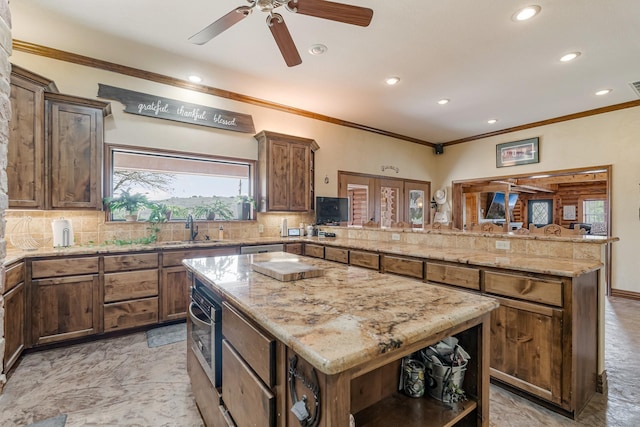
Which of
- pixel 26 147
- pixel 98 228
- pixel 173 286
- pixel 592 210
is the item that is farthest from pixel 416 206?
pixel 592 210

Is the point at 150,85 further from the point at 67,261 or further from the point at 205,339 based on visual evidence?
the point at 205,339

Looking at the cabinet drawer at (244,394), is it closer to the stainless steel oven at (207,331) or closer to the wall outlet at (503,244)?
the stainless steel oven at (207,331)

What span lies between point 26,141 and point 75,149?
38cm

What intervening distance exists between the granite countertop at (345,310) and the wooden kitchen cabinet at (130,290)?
2009 mm

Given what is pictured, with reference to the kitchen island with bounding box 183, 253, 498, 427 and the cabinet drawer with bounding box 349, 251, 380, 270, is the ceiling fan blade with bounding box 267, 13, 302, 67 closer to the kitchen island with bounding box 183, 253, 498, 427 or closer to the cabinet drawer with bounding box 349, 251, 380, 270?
the kitchen island with bounding box 183, 253, 498, 427

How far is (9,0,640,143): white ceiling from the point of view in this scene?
2.53 m

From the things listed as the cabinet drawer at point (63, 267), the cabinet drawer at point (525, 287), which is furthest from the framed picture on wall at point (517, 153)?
the cabinet drawer at point (63, 267)

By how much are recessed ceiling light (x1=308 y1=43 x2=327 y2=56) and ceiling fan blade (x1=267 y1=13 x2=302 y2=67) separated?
0.62 metres

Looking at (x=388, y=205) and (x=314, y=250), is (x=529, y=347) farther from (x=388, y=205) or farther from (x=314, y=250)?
(x=388, y=205)

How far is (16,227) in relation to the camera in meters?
3.01

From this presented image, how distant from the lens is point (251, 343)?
1043 millimetres

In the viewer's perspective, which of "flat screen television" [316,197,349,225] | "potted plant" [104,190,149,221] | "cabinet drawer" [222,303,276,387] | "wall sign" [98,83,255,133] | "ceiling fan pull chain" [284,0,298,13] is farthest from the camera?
"flat screen television" [316,197,349,225]

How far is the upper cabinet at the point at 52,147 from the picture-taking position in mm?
2627

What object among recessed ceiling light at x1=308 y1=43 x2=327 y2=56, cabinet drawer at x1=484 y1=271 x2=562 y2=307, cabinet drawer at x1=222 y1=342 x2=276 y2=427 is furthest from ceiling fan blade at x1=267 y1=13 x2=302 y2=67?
cabinet drawer at x1=484 y1=271 x2=562 y2=307
